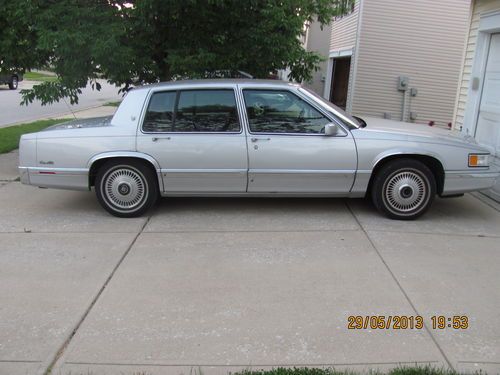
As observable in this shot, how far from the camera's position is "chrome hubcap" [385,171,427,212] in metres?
5.82

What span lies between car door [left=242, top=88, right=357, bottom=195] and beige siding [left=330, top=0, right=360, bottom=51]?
9007mm

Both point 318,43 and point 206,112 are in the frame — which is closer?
point 206,112

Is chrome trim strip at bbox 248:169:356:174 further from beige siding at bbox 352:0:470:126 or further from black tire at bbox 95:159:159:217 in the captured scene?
beige siding at bbox 352:0:470:126

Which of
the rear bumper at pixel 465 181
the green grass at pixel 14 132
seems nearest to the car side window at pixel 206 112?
the rear bumper at pixel 465 181

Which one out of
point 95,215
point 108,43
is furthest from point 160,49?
point 95,215

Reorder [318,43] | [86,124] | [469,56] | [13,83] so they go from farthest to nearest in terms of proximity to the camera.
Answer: [13,83] < [318,43] < [469,56] < [86,124]

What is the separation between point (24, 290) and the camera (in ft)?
13.7

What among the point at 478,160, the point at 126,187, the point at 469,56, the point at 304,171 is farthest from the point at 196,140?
the point at 469,56

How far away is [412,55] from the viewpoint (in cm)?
1388

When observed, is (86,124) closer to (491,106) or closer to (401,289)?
(401,289)

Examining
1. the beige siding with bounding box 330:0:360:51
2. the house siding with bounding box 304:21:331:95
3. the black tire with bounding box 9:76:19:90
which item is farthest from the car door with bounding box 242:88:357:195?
the black tire with bounding box 9:76:19:90

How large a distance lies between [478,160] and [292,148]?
208cm

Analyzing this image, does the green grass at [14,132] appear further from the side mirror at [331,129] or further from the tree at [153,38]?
the side mirror at [331,129]

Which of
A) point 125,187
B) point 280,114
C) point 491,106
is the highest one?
point 491,106
